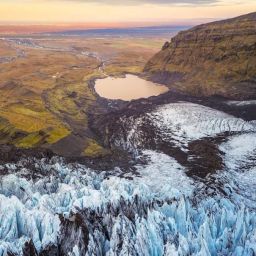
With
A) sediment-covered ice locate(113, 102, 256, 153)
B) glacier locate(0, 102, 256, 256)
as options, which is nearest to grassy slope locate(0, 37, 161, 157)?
sediment-covered ice locate(113, 102, 256, 153)

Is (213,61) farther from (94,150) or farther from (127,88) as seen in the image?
(94,150)

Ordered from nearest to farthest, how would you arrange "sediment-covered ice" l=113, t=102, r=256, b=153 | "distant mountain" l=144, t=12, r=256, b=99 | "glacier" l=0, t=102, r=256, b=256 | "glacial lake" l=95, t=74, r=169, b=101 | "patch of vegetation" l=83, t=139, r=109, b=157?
"glacier" l=0, t=102, r=256, b=256 → "patch of vegetation" l=83, t=139, r=109, b=157 → "sediment-covered ice" l=113, t=102, r=256, b=153 → "distant mountain" l=144, t=12, r=256, b=99 → "glacial lake" l=95, t=74, r=169, b=101

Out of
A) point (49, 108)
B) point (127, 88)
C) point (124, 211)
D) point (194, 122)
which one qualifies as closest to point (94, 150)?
point (194, 122)

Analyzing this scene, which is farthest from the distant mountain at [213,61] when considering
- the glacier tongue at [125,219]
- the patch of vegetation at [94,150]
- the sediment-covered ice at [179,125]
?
the glacier tongue at [125,219]

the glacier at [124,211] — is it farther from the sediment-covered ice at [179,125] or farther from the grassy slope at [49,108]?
the grassy slope at [49,108]

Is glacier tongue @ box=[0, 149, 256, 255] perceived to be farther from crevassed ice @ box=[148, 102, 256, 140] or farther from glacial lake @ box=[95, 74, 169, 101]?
glacial lake @ box=[95, 74, 169, 101]

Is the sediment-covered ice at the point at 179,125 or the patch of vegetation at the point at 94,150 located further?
the sediment-covered ice at the point at 179,125

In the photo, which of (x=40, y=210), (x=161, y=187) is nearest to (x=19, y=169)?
(x=40, y=210)
